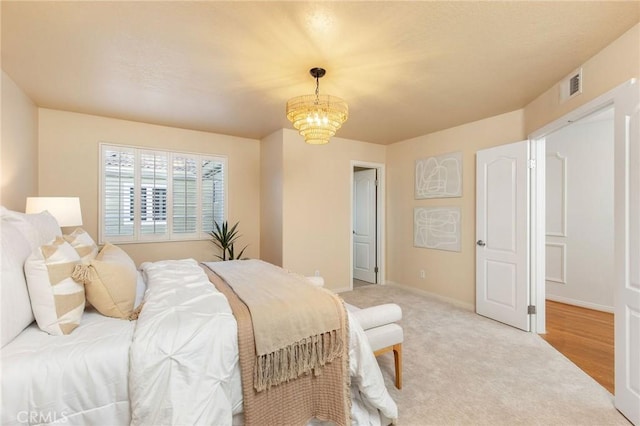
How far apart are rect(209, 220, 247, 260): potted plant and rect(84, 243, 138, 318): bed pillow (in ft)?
8.79

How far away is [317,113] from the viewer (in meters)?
2.22

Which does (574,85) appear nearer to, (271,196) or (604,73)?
(604,73)

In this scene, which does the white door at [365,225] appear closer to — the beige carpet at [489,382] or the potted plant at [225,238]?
the beige carpet at [489,382]

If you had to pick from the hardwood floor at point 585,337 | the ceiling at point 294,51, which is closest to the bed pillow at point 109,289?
the ceiling at point 294,51

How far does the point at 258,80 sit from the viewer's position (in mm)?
2686

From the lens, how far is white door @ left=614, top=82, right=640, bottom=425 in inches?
71.2

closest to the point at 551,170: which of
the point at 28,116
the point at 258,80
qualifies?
the point at 258,80

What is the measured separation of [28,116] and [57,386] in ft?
10.8

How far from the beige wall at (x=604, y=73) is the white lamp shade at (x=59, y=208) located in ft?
15.4

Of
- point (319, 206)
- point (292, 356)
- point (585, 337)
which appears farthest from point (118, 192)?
point (585, 337)

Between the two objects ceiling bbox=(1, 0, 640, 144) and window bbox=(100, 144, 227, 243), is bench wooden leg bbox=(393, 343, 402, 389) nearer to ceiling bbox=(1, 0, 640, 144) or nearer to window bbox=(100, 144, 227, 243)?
ceiling bbox=(1, 0, 640, 144)

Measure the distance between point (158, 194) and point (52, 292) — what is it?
297 centimetres

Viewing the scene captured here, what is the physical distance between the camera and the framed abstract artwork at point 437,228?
4172 mm

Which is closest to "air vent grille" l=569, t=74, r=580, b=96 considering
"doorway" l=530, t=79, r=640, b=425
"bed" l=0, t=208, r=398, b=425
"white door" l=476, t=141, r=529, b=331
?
"doorway" l=530, t=79, r=640, b=425
